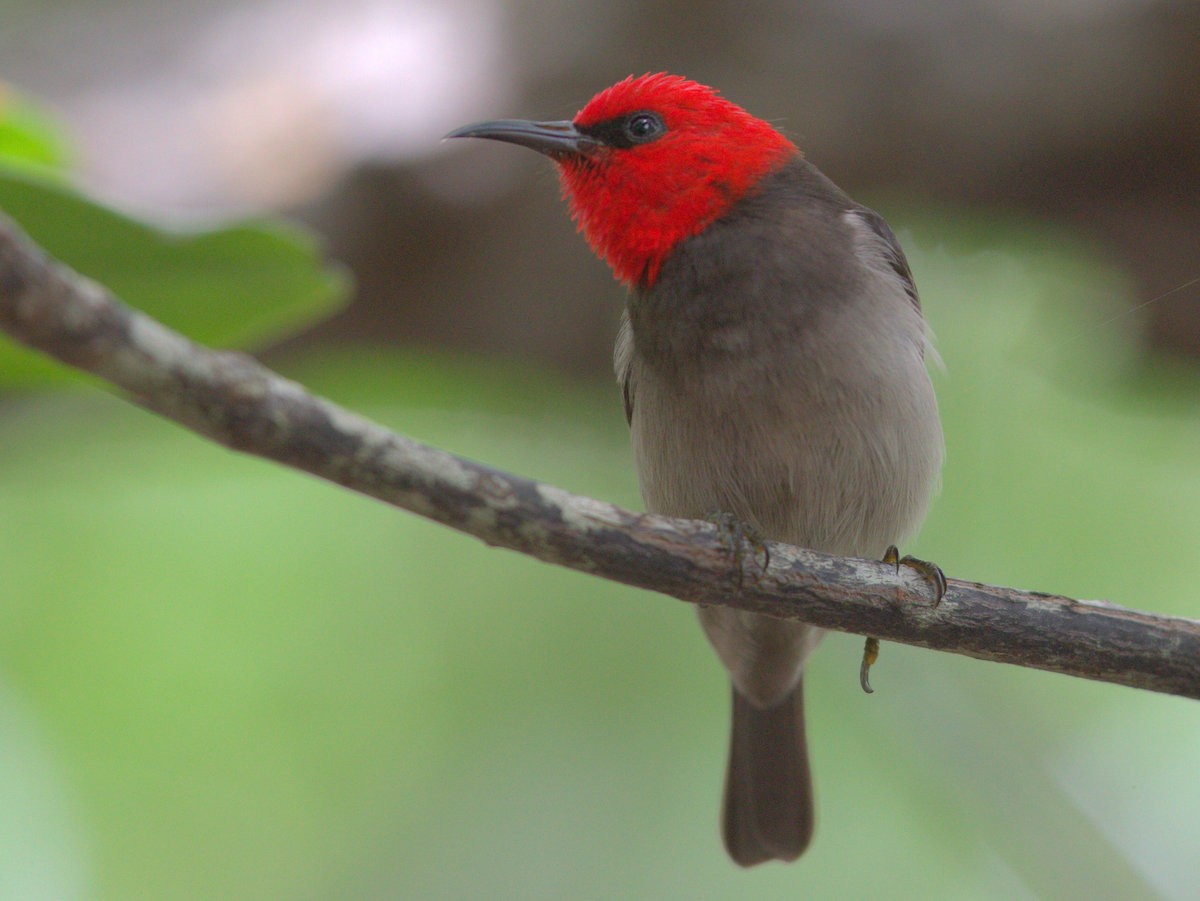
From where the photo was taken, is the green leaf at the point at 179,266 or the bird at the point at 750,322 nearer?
the green leaf at the point at 179,266

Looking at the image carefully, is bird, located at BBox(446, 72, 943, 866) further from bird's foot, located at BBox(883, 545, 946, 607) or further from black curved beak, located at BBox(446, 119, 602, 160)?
bird's foot, located at BBox(883, 545, 946, 607)

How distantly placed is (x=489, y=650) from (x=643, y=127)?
3880mm

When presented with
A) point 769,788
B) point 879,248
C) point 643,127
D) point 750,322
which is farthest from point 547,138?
point 769,788

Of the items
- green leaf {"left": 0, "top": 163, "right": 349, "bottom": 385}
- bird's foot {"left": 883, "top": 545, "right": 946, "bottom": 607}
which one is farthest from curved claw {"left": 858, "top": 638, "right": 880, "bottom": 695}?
green leaf {"left": 0, "top": 163, "right": 349, "bottom": 385}

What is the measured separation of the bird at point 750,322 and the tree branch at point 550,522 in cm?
55

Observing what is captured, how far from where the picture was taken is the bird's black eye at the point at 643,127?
305 centimetres

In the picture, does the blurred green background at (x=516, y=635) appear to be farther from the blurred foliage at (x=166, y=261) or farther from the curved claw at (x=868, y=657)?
the curved claw at (x=868, y=657)

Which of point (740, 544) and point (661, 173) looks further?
point (661, 173)

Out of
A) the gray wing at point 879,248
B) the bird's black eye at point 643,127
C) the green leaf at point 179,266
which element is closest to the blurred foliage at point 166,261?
the green leaf at point 179,266

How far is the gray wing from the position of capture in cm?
305

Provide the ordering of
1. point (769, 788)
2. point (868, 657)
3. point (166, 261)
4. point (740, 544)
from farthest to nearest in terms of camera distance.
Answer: point (769, 788) < point (868, 657) < point (166, 261) < point (740, 544)

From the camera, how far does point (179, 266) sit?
2760 millimetres

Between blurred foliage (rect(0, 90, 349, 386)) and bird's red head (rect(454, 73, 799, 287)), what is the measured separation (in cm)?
54

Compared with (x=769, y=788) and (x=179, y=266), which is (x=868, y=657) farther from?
(x=179, y=266)
